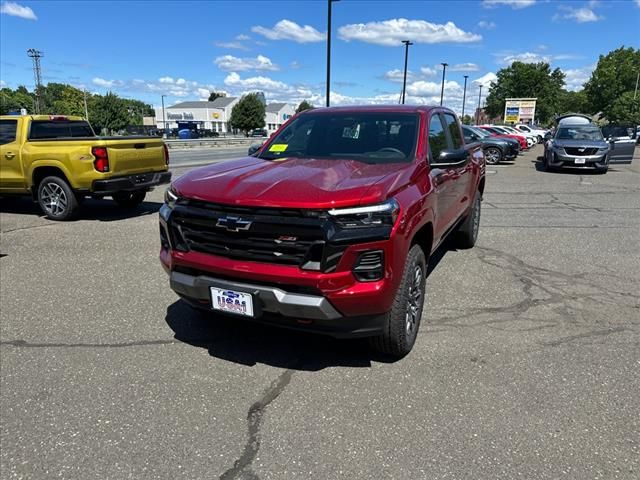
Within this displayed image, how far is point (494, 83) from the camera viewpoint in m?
86.8

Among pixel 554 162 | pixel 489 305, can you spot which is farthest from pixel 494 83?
pixel 489 305

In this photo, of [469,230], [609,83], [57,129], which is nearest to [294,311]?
[469,230]

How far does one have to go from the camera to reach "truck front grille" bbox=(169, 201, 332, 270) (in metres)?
2.84

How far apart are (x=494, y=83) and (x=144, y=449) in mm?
95429

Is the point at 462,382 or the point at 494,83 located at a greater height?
the point at 494,83

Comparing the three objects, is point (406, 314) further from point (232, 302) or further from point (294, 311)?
point (232, 302)

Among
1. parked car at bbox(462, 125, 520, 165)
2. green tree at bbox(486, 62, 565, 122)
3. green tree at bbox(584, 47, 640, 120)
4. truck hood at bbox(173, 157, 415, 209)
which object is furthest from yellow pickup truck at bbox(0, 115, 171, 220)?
green tree at bbox(486, 62, 565, 122)

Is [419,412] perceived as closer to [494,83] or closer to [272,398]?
[272,398]

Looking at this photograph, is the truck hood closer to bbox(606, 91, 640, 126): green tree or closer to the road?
the road

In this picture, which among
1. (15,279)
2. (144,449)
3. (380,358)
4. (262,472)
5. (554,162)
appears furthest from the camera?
(554,162)

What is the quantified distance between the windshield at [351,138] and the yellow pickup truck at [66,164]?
14.5ft

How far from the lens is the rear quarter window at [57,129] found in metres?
8.70

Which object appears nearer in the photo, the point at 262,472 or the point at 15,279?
the point at 262,472

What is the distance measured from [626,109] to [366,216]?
65918 mm
